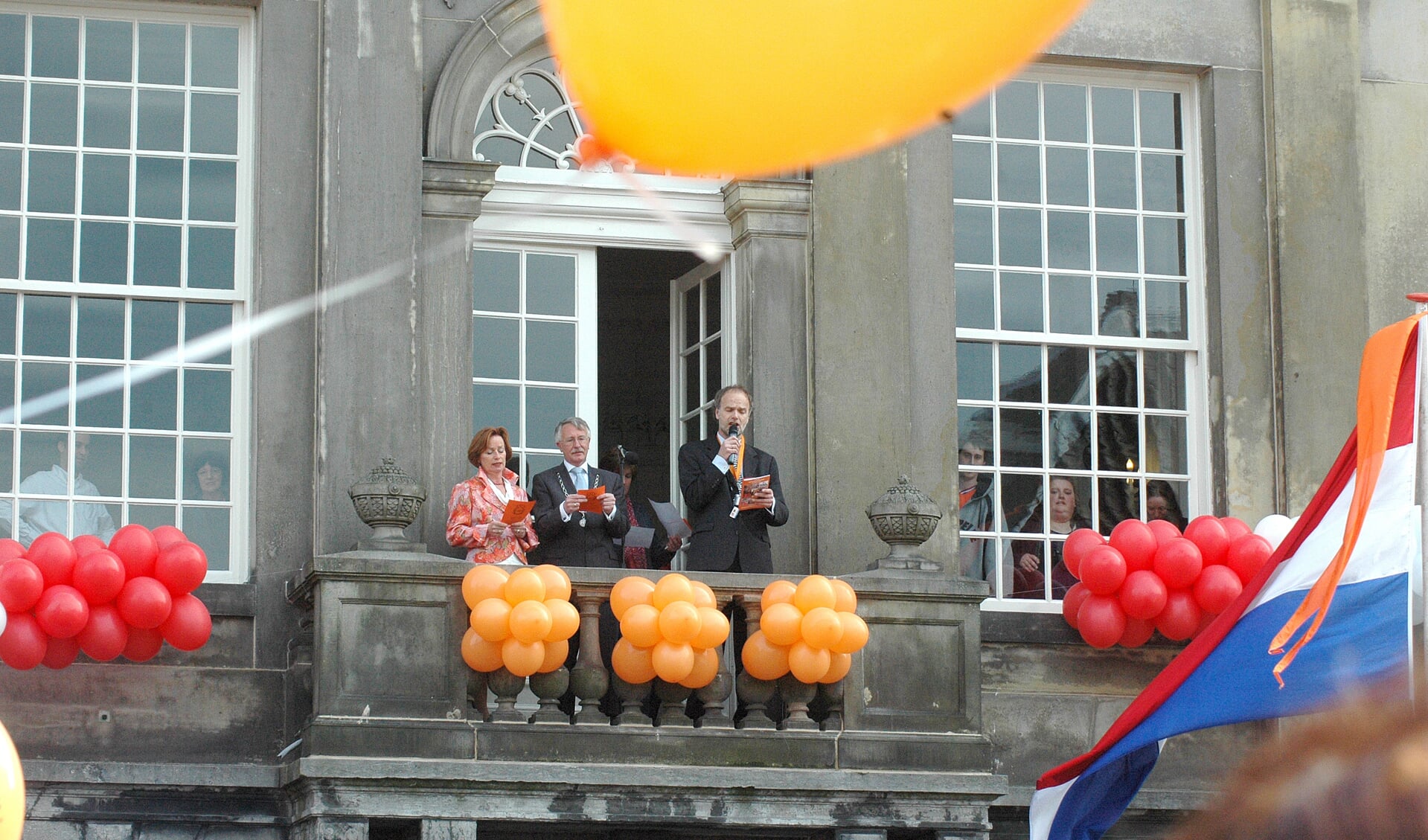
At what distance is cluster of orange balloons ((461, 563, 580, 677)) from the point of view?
8539 millimetres

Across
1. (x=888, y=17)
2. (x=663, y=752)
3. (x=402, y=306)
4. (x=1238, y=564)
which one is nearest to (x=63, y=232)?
(x=402, y=306)

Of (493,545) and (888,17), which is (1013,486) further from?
(888,17)

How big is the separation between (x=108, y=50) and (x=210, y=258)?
130 centimetres

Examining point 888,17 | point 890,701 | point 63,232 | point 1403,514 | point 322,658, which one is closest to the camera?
point 888,17

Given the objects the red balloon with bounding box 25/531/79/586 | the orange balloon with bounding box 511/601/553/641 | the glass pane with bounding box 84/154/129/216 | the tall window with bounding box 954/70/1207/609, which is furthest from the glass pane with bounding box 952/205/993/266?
the red balloon with bounding box 25/531/79/586

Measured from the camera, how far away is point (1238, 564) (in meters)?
9.91

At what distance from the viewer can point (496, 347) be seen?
421 inches

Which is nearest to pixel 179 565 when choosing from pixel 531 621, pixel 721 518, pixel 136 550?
pixel 136 550

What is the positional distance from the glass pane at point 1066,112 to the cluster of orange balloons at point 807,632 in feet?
12.8

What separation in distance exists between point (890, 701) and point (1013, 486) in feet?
6.98

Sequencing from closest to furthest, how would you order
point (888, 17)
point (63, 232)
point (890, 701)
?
point (888, 17) → point (890, 701) → point (63, 232)

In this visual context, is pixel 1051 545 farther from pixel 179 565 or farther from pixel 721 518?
pixel 179 565

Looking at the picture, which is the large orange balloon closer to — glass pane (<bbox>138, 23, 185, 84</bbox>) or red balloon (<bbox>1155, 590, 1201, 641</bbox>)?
red balloon (<bbox>1155, 590, 1201, 641</bbox>)

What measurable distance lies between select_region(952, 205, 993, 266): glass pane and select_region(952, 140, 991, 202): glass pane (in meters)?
0.09
